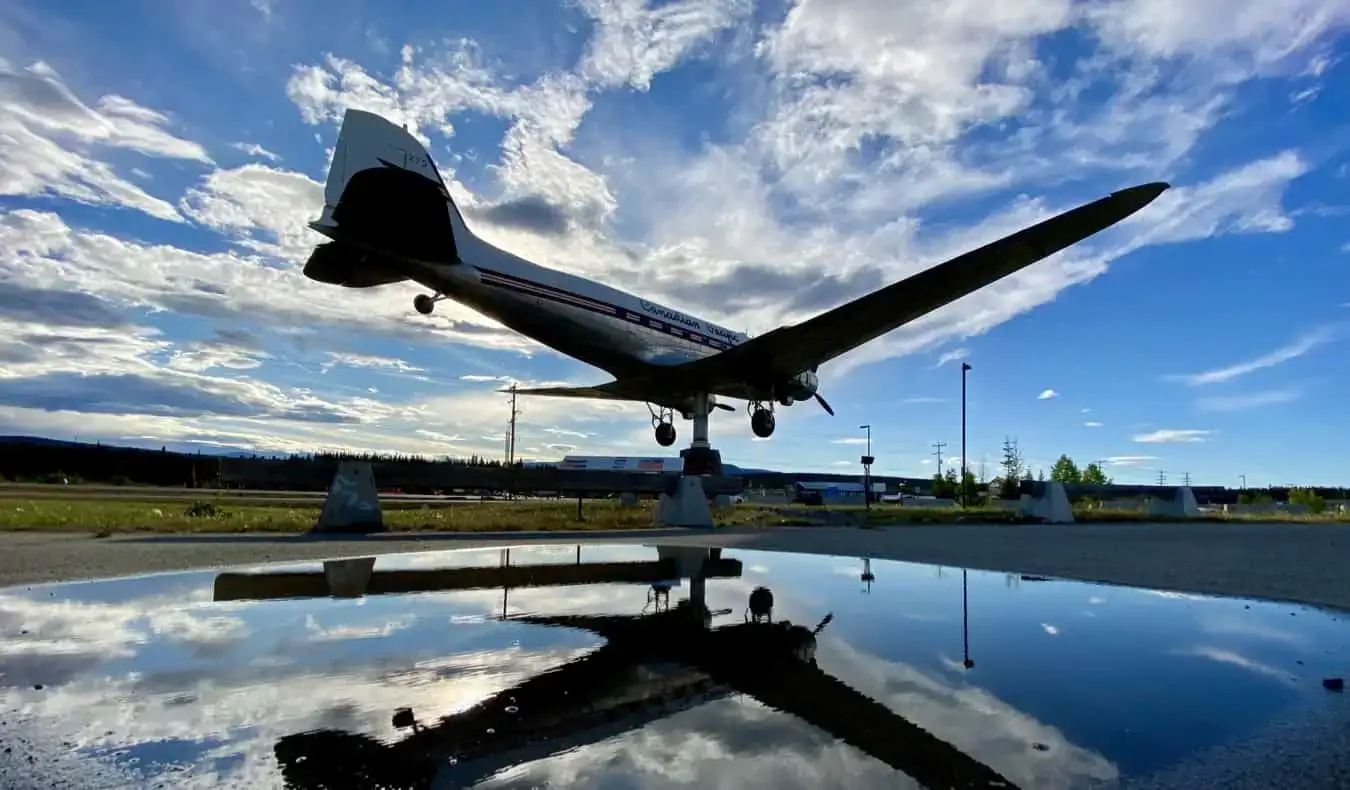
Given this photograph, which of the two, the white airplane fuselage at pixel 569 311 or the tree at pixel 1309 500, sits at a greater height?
the white airplane fuselage at pixel 569 311

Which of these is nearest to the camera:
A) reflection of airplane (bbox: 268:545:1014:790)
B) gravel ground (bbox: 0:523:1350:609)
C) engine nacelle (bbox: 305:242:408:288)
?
reflection of airplane (bbox: 268:545:1014:790)

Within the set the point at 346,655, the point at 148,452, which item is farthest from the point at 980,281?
the point at 148,452

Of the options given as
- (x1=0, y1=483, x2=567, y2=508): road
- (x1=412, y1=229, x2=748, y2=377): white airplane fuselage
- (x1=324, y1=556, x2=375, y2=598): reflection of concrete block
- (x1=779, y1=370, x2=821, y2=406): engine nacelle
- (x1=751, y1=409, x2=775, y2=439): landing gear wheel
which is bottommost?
(x1=0, y1=483, x2=567, y2=508): road

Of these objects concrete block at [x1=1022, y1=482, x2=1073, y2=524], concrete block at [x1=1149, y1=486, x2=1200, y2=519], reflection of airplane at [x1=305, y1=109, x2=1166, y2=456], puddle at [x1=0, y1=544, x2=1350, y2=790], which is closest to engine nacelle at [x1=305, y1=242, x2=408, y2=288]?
reflection of airplane at [x1=305, y1=109, x2=1166, y2=456]

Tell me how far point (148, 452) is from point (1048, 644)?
3892 inches

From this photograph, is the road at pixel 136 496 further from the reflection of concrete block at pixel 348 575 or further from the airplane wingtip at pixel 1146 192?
the airplane wingtip at pixel 1146 192

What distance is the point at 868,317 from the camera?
21531mm

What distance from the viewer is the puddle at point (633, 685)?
3225mm

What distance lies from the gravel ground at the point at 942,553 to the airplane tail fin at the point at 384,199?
682 cm

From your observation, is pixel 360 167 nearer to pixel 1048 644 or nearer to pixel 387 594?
pixel 387 594

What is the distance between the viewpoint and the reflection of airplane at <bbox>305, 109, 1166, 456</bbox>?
1781 cm

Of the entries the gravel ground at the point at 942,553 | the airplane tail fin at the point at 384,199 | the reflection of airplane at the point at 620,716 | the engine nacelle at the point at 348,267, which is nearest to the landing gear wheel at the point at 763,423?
the gravel ground at the point at 942,553

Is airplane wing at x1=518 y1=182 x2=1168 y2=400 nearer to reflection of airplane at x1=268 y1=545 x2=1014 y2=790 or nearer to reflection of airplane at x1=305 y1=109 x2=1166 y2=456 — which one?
reflection of airplane at x1=305 y1=109 x2=1166 y2=456

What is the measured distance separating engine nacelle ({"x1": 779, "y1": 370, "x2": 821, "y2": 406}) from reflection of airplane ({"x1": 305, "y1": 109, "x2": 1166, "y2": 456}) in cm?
7
